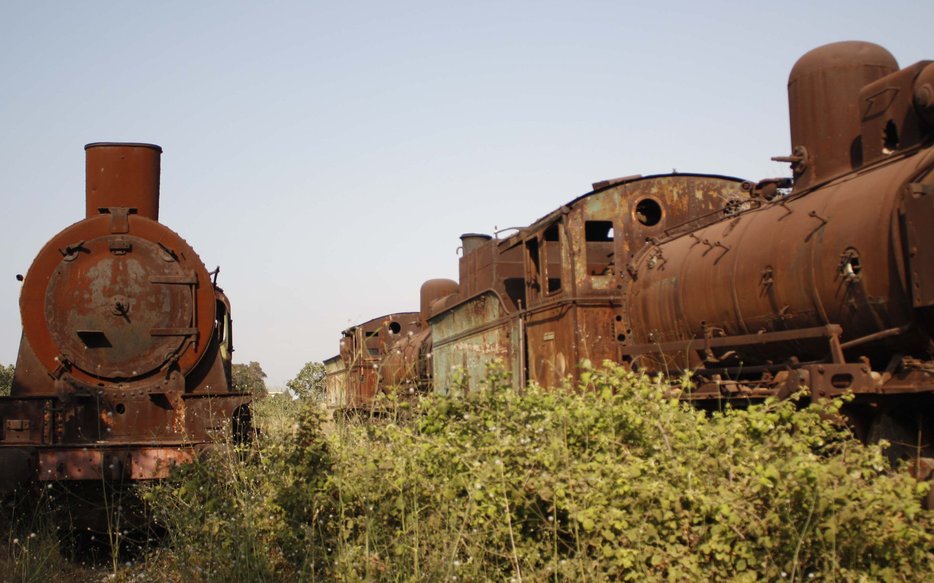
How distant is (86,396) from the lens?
25.9ft

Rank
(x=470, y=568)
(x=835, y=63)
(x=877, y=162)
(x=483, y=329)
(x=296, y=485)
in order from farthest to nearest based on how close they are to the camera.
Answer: (x=483, y=329) < (x=835, y=63) < (x=877, y=162) < (x=296, y=485) < (x=470, y=568)

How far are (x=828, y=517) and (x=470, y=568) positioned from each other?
1913 mm

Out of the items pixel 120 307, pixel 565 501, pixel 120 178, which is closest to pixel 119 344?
pixel 120 307

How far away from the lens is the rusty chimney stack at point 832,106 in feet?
24.2

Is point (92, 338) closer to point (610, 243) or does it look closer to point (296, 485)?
point (296, 485)

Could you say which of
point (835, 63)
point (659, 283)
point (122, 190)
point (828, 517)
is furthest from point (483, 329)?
point (828, 517)

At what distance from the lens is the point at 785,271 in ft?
22.6

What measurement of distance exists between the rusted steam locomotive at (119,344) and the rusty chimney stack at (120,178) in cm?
7

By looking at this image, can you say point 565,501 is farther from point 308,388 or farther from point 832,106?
point 832,106

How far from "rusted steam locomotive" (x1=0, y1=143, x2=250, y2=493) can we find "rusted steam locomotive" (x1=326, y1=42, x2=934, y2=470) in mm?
1672

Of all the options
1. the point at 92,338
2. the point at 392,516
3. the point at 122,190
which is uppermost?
the point at 122,190

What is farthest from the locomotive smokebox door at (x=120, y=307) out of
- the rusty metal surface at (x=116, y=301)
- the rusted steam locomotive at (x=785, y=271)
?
the rusted steam locomotive at (x=785, y=271)

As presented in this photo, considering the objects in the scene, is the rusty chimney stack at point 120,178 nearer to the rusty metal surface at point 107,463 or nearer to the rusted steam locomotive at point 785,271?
the rusty metal surface at point 107,463

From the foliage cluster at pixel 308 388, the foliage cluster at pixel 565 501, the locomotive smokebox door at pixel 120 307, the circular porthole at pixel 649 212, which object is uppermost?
the circular porthole at pixel 649 212
